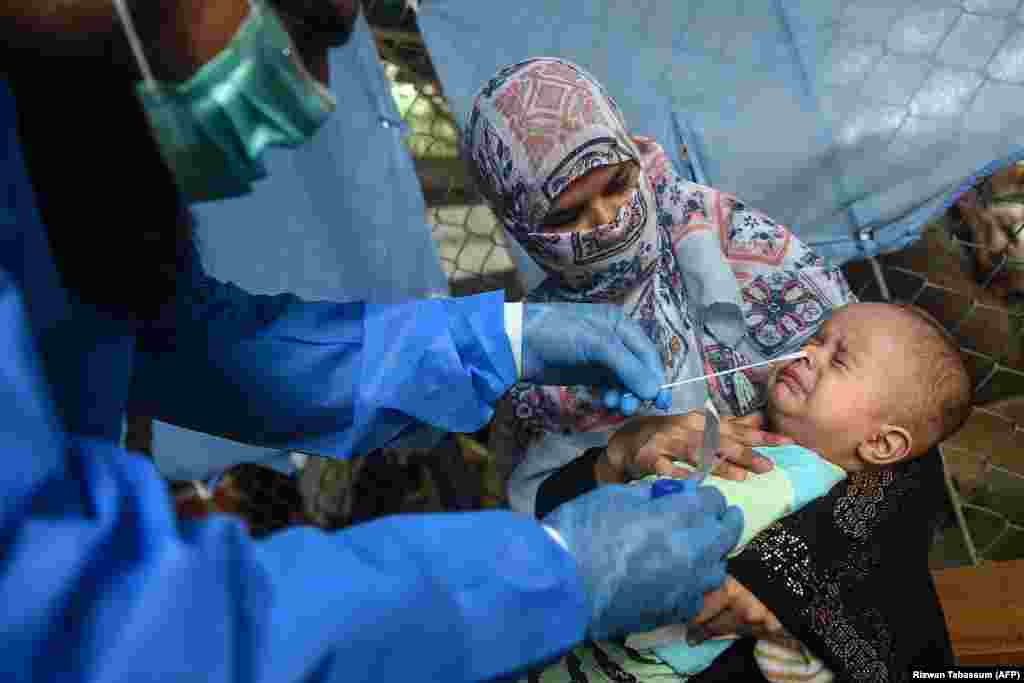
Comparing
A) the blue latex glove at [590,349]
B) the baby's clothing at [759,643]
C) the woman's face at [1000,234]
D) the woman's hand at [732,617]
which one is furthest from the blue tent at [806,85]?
the woman's hand at [732,617]

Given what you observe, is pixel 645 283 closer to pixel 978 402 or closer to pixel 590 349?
pixel 590 349

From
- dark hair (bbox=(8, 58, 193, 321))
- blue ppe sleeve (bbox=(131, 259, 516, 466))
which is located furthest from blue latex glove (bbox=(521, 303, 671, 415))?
A: dark hair (bbox=(8, 58, 193, 321))

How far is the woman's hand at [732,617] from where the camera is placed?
964 millimetres

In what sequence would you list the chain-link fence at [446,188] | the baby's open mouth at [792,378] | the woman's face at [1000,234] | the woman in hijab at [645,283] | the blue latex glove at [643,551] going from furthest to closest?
the chain-link fence at [446,188]
the woman's face at [1000,234]
the baby's open mouth at [792,378]
the woman in hijab at [645,283]
the blue latex glove at [643,551]

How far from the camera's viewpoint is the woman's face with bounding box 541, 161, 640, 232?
4.30 feet

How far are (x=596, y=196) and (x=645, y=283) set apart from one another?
0.20m

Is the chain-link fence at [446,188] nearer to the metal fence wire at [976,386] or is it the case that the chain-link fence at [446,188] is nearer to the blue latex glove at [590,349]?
the metal fence wire at [976,386]

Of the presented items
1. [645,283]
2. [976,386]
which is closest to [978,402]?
[976,386]

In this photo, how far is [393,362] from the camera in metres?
1.08

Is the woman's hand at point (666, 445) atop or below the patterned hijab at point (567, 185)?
below

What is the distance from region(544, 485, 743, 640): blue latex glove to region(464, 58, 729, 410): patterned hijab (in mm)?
536

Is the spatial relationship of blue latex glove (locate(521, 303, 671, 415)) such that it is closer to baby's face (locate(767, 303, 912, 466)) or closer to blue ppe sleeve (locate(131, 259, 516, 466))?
blue ppe sleeve (locate(131, 259, 516, 466))

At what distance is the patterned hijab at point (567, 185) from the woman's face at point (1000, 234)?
1.91 ft

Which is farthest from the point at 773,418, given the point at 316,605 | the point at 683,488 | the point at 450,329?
the point at 316,605
